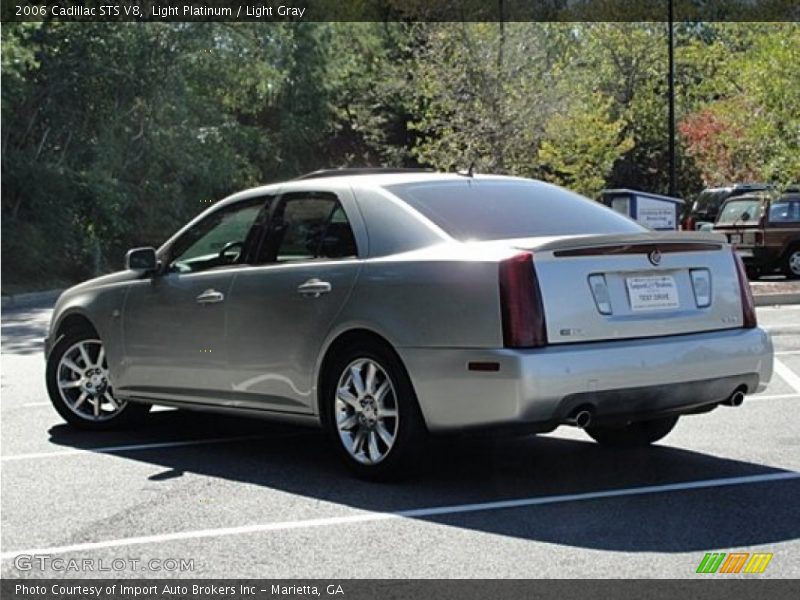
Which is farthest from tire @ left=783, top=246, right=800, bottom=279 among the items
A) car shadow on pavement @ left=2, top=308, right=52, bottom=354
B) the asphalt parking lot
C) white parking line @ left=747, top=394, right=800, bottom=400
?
the asphalt parking lot

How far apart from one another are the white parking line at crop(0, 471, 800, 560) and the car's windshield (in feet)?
64.4

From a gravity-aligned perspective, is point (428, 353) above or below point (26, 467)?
above

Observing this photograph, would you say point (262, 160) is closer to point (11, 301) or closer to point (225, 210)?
point (11, 301)

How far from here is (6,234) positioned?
28.9 m

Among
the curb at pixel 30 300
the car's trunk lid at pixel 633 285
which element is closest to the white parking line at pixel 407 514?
the car's trunk lid at pixel 633 285

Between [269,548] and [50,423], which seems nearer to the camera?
[269,548]

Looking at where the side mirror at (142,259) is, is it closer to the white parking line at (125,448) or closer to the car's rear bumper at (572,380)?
the white parking line at (125,448)

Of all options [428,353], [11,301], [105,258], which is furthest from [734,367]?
[105,258]

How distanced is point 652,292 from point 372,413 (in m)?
1.55

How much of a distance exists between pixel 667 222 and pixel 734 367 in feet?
49.2

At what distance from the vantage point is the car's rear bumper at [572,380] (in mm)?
6320

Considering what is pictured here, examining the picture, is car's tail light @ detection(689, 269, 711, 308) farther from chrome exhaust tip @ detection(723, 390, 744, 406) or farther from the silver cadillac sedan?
chrome exhaust tip @ detection(723, 390, 744, 406)

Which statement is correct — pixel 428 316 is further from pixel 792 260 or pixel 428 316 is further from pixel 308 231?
pixel 792 260

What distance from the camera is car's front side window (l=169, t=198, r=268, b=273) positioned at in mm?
8062
